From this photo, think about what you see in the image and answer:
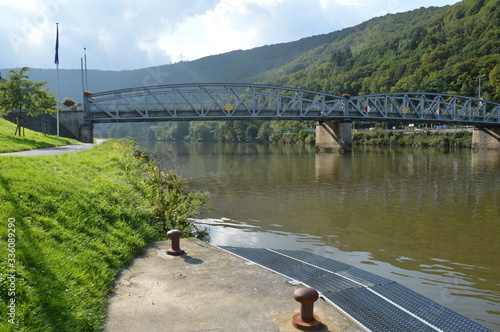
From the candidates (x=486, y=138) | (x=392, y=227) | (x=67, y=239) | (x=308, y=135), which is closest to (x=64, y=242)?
(x=67, y=239)

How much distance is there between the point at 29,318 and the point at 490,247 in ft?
39.2

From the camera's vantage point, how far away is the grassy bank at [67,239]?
17.8 feet

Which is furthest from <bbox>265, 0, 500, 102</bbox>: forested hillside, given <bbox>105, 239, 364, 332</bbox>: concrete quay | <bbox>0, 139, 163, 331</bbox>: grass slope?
<bbox>105, 239, 364, 332</bbox>: concrete quay

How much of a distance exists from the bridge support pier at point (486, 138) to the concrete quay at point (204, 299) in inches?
3614

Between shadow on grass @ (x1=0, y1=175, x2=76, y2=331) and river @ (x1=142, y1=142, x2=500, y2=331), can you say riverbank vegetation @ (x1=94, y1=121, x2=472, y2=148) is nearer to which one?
river @ (x1=142, y1=142, x2=500, y2=331)

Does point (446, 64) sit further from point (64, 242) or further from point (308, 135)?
point (64, 242)

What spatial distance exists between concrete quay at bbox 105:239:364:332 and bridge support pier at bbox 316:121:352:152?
66.8 m

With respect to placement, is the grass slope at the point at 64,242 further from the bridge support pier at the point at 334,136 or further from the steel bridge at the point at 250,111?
the bridge support pier at the point at 334,136

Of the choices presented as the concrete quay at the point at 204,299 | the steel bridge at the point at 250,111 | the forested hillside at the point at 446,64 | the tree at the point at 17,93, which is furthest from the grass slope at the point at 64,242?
the forested hillside at the point at 446,64

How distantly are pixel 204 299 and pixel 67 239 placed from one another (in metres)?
3.43

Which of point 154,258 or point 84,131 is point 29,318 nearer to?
point 154,258

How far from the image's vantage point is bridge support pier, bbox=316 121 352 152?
7375 cm

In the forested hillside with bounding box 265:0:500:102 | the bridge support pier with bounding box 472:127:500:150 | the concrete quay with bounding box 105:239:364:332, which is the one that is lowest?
the concrete quay with bounding box 105:239:364:332

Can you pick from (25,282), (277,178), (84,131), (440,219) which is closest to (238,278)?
(25,282)
